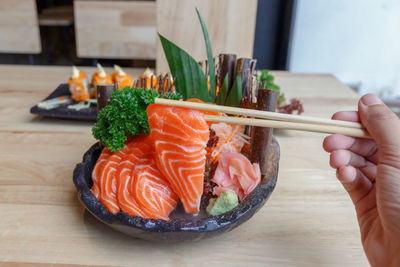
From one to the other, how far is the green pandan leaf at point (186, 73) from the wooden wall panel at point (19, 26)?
2.29m

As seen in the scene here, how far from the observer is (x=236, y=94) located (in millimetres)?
783

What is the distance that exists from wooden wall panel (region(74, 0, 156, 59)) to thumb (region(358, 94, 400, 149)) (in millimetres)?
2313

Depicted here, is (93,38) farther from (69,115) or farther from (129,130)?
(129,130)

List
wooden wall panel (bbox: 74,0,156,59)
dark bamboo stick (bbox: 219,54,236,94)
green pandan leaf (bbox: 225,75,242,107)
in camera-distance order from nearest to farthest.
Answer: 1. green pandan leaf (bbox: 225,75,242,107)
2. dark bamboo stick (bbox: 219,54,236,94)
3. wooden wall panel (bbox: 74,0,156,59)

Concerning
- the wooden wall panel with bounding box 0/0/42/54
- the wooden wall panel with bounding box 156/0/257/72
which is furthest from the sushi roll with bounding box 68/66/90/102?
the wooden wall panel with bounding box 0/0/42/54

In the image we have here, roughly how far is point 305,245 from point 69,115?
0.88m

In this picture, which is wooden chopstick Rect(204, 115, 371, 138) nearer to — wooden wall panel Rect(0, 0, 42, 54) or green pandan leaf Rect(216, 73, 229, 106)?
green pandan leaf Rect(216, 73, 229, 106)

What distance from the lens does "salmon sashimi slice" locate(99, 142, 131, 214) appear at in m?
0.60

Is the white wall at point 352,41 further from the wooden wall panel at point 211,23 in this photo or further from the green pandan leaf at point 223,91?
the green pandan leaf at point 223,91

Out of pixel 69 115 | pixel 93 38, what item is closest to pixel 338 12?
pixel 93 38

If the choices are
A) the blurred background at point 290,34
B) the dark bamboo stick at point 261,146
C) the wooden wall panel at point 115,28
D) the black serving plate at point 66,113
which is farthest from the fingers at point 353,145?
the wooden wall panel at point 115,28

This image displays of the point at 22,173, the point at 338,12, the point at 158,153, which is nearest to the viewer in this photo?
the point at 158,153

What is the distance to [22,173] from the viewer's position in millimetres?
854

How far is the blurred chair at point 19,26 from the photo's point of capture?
2.63 meters
